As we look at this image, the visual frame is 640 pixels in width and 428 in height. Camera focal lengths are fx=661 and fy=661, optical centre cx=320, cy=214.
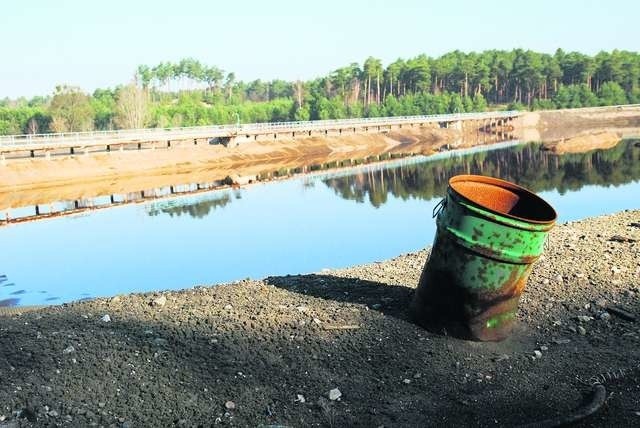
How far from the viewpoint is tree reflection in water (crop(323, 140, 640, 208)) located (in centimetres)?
3359

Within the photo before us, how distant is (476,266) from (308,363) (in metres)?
2.05

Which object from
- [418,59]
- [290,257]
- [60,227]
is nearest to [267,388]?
[290,257]

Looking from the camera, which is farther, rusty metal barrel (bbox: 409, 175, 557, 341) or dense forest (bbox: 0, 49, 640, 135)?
dense forest (bbox: 0, 49, 640, 135)

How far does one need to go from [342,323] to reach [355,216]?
18513mm

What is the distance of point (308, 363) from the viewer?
6703mm

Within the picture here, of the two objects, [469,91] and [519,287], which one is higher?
[469,91]

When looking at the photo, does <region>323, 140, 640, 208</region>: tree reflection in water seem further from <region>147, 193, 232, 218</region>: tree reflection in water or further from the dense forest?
the dense forest

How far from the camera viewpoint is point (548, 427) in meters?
5.66

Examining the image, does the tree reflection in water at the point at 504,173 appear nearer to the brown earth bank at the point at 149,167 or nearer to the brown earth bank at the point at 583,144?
the brown earth bank at the point at 583,144

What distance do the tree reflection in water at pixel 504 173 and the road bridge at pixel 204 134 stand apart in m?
16.8

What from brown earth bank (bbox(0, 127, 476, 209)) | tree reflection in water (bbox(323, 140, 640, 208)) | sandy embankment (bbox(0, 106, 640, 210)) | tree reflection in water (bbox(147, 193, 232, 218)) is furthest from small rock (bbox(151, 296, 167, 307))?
sandy embankment (bbox(0, 106, 640, 210))

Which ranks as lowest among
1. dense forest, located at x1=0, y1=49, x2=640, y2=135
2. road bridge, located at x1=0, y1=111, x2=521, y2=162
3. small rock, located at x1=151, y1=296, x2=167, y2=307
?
small rock, located at x1=151, y1=296, x2=167, y2=307

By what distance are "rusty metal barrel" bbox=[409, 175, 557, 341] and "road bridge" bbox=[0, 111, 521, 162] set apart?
3935cm

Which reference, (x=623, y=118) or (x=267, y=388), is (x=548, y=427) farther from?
(x=623, y=118)
